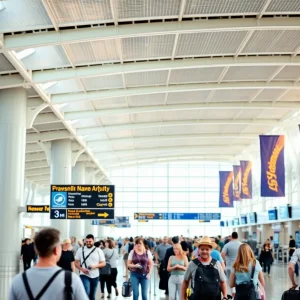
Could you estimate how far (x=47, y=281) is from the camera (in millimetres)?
3701

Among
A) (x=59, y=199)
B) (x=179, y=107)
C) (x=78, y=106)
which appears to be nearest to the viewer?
(x=59, y=199)

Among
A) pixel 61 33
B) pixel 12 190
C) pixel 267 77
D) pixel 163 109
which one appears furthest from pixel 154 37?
pixel 163 109

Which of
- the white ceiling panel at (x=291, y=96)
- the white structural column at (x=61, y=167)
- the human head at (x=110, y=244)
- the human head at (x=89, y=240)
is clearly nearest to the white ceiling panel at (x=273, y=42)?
the human head at (x=110, y=244)

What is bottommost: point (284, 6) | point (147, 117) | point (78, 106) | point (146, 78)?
point (284, 6)

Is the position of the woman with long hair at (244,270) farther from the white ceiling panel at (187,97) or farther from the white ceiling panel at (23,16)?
the white ceiling panel at (187,97)

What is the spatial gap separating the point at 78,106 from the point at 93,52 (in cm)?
829

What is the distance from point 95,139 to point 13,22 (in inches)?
894

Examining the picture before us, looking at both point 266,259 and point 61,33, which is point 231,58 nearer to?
point 61,33

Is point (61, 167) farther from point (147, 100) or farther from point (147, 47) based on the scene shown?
point (147, 47)

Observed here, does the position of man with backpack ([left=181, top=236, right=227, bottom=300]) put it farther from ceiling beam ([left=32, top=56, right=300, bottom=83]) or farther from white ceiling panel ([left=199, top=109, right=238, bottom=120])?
white ceiling panel ([left=199, top=109, right=238, bottom=120])

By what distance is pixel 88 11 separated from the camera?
1524cm

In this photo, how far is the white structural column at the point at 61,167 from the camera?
28.0 meters

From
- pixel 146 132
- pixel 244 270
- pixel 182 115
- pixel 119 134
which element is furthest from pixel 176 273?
pixel 146 132

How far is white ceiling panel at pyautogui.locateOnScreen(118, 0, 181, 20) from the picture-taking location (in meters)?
15.1
